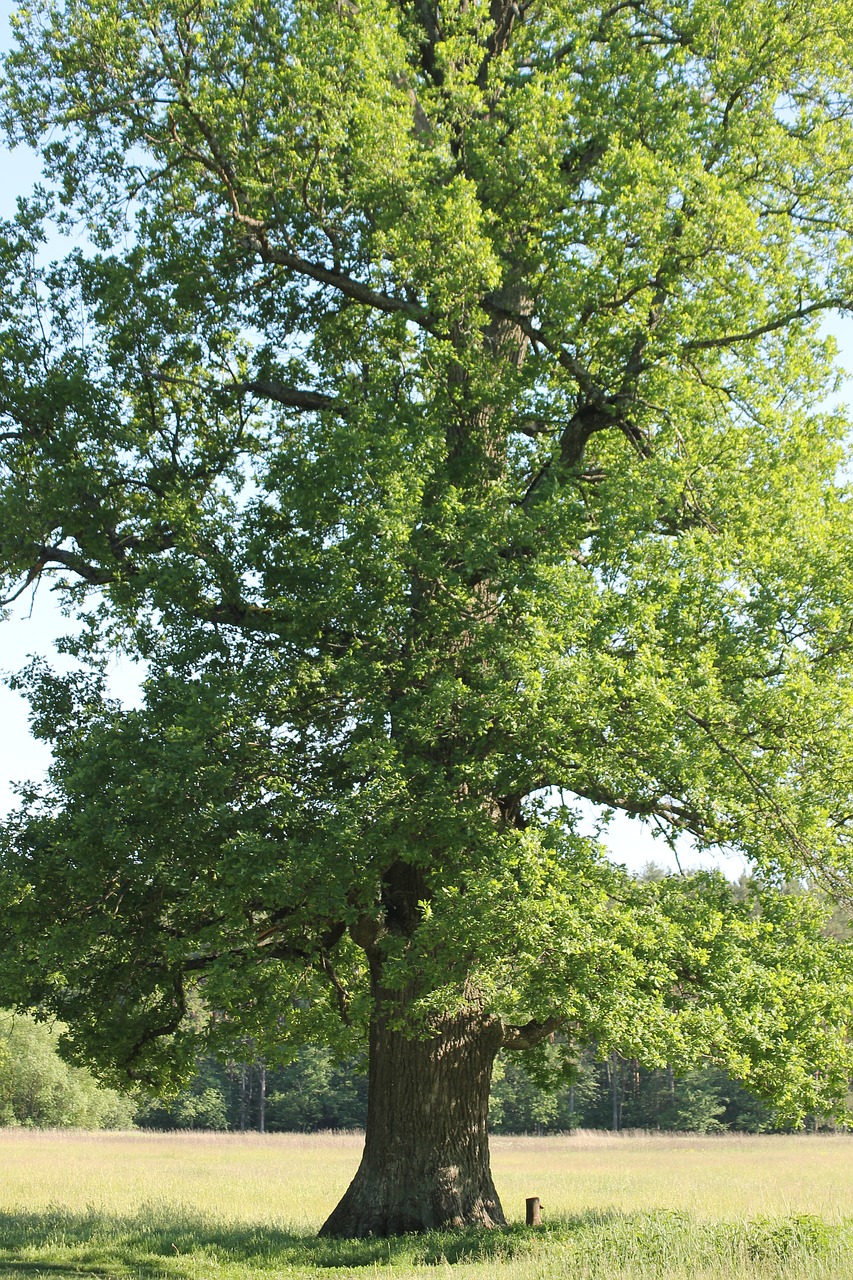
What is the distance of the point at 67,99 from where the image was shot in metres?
14.6

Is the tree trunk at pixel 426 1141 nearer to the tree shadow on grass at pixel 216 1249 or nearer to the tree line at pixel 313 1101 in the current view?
the tree shadow on grass at pixel 216 1249

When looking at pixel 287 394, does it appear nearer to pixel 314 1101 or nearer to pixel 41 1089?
pixel 41 1089

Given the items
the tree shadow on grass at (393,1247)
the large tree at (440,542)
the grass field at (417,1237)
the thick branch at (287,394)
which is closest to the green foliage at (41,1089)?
the grass field at (417,1237)

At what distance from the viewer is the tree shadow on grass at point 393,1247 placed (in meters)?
11.4

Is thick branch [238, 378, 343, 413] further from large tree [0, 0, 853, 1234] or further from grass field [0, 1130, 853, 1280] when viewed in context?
grass field [0, 1130, 853, 1280]

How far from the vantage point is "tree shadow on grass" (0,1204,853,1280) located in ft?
37.2

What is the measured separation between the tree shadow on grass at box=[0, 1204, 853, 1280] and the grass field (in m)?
0.03

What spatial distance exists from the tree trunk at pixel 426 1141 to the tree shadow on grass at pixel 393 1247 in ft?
1.35

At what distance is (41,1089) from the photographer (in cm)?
5847

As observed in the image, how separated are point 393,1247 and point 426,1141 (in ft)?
4.46

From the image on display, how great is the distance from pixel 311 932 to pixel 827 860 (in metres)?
6.86

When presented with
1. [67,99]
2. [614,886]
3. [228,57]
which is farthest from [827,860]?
[67,99]

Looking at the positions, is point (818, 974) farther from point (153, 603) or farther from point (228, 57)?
point (228, 57)

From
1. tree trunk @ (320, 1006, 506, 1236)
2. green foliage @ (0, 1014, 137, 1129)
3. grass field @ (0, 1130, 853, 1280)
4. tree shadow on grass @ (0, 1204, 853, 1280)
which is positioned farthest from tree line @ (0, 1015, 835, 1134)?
tree trunk @ (320, 1006, 506, 1236)
